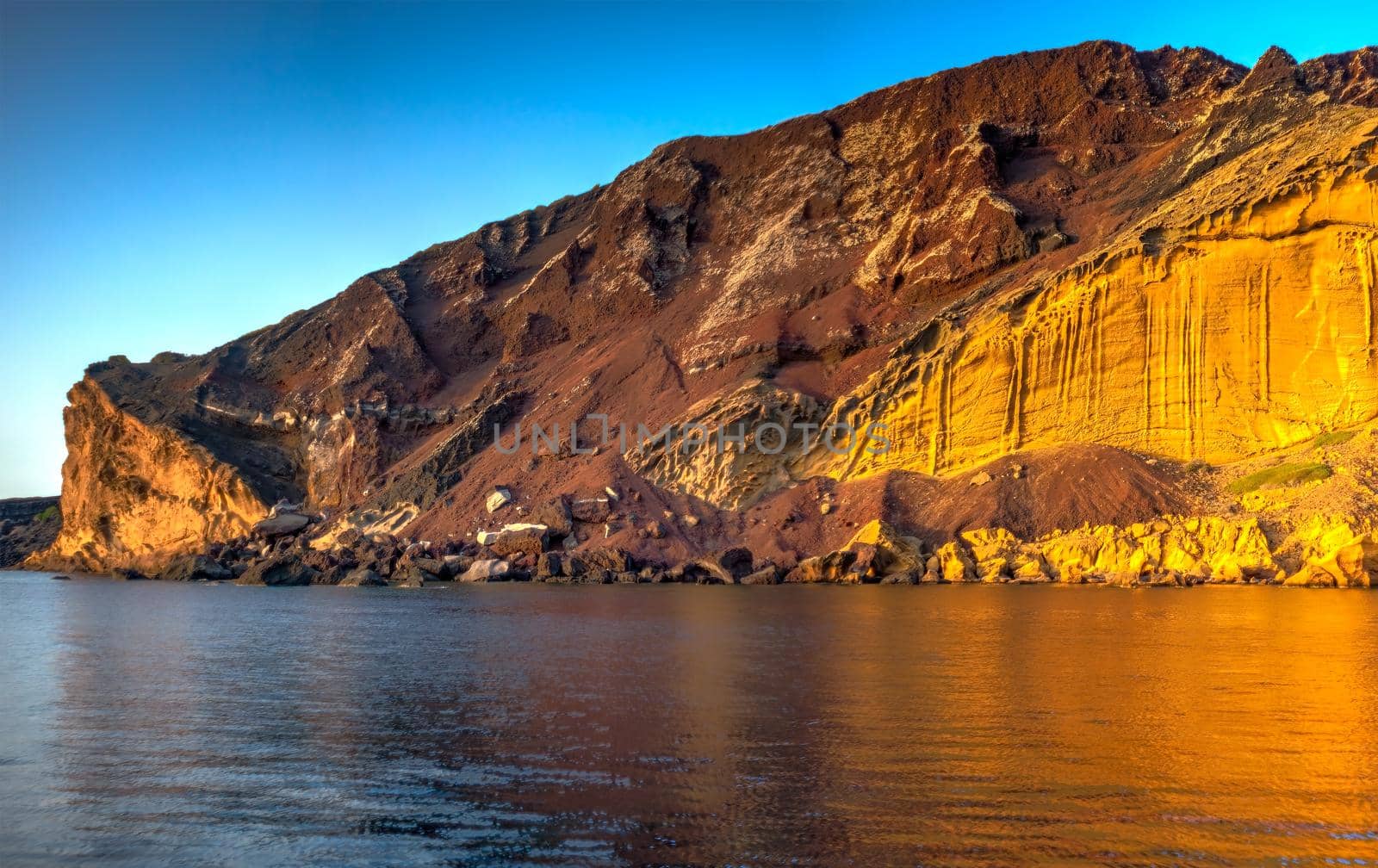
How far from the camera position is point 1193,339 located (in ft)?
123

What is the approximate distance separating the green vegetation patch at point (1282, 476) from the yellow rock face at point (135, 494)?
53.2 meters

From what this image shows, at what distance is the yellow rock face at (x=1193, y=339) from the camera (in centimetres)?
3494

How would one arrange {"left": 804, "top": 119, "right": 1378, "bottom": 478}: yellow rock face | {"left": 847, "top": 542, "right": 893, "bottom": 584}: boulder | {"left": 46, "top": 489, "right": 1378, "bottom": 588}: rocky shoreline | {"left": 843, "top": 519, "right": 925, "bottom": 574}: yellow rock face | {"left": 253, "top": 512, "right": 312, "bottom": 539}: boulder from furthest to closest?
1. {"left": 253, "top": 512, "right": 312, "bottom": 539}: boulder
2. {"left": 843, "top": 519, "right": 925, "bottom": 574}: yellow rock face
3. {"left": 847, "top": 542, "right": 893, "bottom": 584}: boulder
4. {"left": 804, "top": 119, "right": 1378, "bottom": 478}: yellow rock face
5. {"left": 46, "top": 489, "right": 1378, "bottom": 588}: rocky shoreline

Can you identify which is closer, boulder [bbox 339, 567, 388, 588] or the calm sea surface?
the calm sea surface

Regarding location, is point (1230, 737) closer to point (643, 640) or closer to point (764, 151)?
point (643, 640)

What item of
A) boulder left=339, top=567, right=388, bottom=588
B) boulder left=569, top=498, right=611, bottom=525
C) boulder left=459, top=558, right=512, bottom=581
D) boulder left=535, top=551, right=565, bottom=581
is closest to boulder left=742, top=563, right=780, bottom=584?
boulder left=535, top=551, right=565, bottom=581

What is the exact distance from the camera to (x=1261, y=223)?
36500mm

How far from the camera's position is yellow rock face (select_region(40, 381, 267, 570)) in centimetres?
6166

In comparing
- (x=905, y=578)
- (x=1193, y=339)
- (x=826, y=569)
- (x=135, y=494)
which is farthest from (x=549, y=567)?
(x=135, y=494)

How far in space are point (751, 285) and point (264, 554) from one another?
3265 cm

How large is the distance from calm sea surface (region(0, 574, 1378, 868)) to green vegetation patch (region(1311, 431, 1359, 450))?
15.5m

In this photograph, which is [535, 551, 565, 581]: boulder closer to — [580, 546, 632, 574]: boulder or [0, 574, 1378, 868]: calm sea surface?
[580, 546, 632, 574]: boulder

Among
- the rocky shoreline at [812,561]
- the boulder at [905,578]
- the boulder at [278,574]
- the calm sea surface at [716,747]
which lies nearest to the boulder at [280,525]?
the rocky shoreline at [812,561]

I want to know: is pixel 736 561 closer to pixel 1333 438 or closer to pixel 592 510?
pixel 592 510
